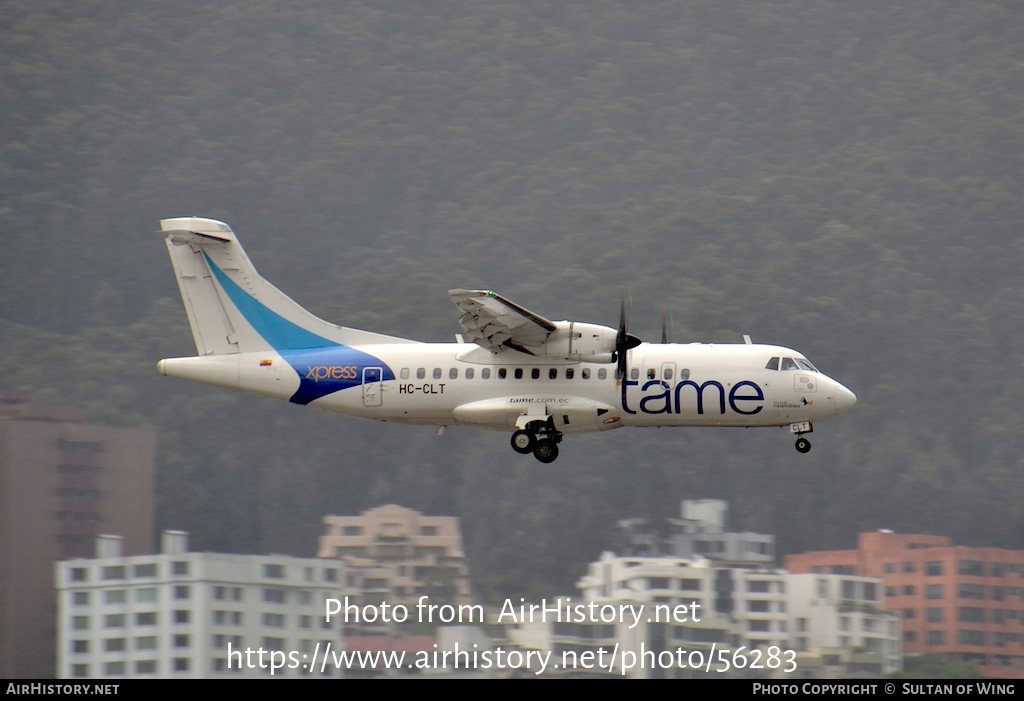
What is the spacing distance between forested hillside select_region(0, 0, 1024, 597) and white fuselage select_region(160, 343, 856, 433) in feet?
184

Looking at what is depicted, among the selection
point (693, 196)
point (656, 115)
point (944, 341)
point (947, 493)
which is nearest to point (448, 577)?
point (947, 493)

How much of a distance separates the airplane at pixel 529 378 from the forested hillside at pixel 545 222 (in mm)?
55993

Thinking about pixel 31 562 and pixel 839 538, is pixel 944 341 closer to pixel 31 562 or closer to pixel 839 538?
pixel 839 538

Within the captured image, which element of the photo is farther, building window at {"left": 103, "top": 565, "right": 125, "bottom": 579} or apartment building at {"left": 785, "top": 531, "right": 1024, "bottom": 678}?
apartment building at {"left": 785, "top": 531, "right": 1024, "bottom": 678}

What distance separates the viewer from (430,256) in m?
128

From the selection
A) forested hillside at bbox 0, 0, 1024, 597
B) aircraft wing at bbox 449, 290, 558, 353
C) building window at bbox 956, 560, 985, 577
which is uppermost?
forested hillside at bbox 0, 0, 1024, 597

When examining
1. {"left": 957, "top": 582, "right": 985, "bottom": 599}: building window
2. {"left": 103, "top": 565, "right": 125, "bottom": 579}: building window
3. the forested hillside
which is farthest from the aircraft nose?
the forested hillside

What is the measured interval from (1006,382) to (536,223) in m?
48.5

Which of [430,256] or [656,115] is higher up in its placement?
[656,115]

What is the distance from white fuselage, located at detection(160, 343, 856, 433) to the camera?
2698cm

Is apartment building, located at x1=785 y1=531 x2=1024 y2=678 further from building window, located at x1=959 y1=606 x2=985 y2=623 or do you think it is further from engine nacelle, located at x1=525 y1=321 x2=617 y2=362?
engine nacelle, located at x1=525 y1=321 x2=617 y2=362

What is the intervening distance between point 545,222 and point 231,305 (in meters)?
99.2

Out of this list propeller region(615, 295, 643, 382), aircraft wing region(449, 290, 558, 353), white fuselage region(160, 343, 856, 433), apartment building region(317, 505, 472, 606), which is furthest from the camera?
apartment building region(317, 505, 472, 606)

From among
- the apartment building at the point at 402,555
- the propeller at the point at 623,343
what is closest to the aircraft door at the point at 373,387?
the propeller at the point at 623,343
